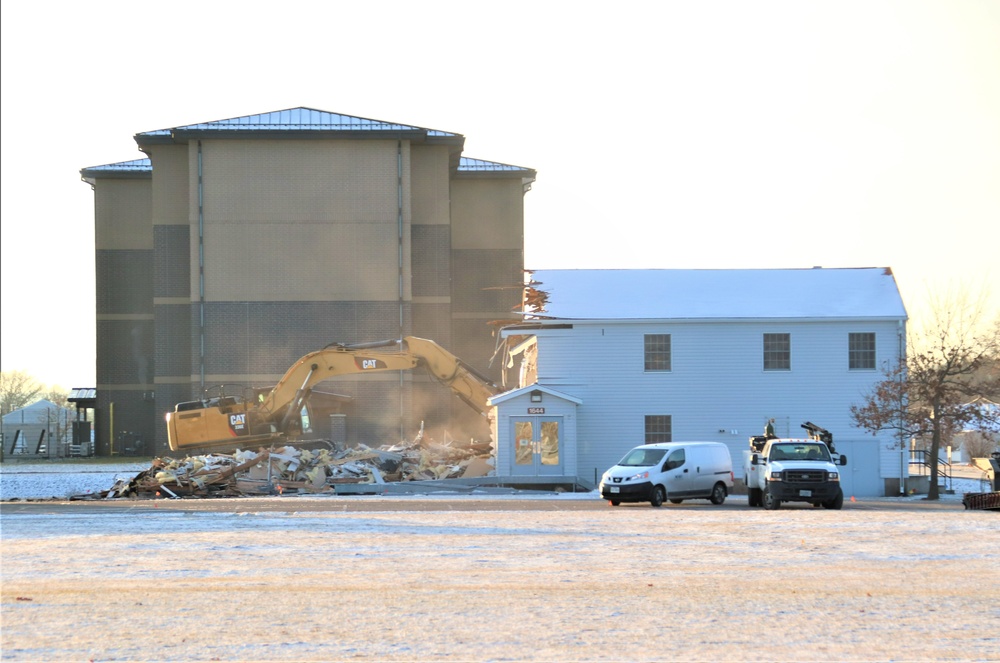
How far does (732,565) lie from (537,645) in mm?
7471

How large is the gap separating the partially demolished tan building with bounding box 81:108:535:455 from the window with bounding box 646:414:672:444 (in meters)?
20.2

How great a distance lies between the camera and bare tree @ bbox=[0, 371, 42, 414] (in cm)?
14573

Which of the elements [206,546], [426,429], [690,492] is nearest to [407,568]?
[206,546]

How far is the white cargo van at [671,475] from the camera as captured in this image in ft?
113

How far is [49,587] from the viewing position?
17.1 meters

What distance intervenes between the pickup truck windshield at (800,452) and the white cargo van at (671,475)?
7.92 feet

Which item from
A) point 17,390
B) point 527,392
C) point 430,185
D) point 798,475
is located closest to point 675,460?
point 798,475

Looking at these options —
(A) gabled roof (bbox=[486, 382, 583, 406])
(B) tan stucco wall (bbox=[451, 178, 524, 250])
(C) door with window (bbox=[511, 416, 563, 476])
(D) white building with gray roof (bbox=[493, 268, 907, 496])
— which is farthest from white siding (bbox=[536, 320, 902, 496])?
(B) tan stucco wall (bbox=[451, 178, 524, 250])

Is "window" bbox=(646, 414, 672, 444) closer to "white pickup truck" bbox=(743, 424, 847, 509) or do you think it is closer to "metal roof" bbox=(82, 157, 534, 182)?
"white pickup truck" bbox=(743, 424, 847, 509)

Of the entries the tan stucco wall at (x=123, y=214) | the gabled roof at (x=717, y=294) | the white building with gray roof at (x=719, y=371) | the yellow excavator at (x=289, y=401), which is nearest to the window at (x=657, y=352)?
the white building with gray roof at (x=719, y=371)

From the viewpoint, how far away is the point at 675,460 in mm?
35344

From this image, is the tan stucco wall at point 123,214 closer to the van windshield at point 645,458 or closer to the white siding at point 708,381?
the white siding at point 708,381

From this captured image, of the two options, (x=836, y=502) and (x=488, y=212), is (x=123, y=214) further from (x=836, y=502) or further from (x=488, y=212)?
(x=836, y=502)

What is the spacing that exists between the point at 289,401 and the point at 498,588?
29.6 metres
